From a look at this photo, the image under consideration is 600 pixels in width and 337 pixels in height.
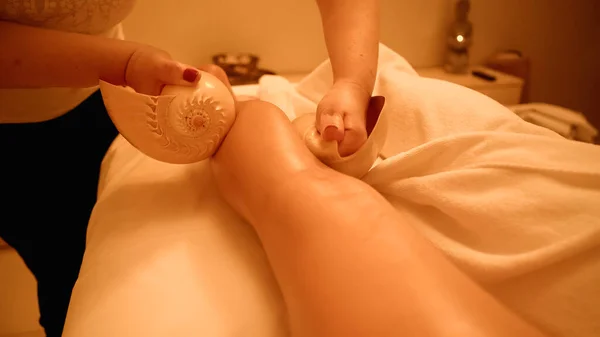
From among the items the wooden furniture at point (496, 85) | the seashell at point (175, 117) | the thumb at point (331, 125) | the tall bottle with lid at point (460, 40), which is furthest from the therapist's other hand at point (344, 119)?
the tall bottle with lid at point (460, 40)

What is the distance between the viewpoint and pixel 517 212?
49cm

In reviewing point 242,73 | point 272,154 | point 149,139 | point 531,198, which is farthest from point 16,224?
point 242,73

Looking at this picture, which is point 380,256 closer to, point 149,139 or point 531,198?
point 531,198

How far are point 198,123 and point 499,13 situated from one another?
192cm

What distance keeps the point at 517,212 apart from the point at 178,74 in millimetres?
442

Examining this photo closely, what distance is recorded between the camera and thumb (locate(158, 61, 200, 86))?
23.7 inches

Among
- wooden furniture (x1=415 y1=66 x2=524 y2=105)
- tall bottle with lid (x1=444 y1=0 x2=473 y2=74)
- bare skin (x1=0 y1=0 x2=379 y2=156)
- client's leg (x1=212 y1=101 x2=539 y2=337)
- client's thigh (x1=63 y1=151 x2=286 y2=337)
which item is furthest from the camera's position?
tall bottle with lid (x1=444 y1=0 x2=473 y2=74)

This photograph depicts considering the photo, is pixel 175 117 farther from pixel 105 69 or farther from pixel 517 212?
pixel 517 212

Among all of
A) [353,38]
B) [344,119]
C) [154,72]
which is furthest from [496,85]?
[154,72]

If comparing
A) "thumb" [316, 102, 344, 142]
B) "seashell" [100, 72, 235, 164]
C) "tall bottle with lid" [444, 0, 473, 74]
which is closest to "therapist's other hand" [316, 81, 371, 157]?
"thumb" [316, 102, 344, 142]

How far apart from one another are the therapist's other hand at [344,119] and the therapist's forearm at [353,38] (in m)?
0.05

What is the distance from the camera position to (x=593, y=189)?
1.60ft

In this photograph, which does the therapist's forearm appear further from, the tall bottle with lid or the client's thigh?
the tall bottle with lid

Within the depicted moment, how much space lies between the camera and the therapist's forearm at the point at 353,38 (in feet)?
2.24
